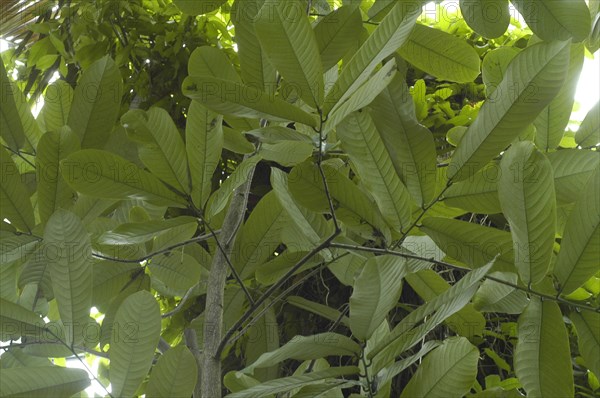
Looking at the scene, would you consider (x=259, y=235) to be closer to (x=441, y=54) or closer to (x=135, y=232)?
(x=135, y=232)

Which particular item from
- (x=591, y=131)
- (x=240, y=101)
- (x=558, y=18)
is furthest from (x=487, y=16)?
(x=240, y=101)

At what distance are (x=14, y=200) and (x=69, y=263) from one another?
0.13 metres

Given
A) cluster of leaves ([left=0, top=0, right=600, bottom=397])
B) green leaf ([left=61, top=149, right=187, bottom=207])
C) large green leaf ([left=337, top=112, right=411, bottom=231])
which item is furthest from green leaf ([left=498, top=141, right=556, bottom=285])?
green leaf ([left=61, top=149, right=187, bottom=207])

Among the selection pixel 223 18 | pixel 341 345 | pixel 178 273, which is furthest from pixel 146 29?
pixel 341 345

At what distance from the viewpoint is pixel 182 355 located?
57cm

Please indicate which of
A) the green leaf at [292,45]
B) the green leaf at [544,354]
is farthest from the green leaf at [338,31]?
→ the green leaf at [544,354]

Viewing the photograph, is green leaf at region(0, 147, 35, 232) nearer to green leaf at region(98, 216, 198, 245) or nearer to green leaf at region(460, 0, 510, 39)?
green leaf at region(98, 216, 198, 245)

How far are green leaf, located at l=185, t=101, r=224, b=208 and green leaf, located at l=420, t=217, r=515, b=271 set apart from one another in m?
0.22

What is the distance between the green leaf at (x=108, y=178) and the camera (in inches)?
24.6

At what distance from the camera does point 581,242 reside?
1.79 ft

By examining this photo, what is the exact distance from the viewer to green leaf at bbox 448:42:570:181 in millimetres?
542

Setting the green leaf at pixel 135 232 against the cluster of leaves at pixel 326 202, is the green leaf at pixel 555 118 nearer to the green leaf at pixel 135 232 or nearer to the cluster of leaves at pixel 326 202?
the cluster of leaves at pixel 326 202

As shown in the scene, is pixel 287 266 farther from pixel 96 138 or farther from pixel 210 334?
pixel 96 138

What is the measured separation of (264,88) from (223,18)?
49.7 inches
